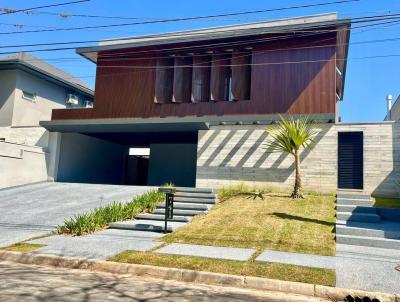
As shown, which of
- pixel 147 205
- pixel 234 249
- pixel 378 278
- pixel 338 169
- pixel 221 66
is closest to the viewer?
pixel 378 278

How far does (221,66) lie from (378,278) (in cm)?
1294

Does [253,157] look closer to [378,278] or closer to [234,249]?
[234,249]

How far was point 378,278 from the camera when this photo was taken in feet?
20.2

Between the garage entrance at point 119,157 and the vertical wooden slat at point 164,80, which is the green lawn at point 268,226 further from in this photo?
the garage entrance at point 119,157

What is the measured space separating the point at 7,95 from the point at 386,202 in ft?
63.5

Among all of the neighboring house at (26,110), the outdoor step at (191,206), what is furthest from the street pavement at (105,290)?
the neighboring house at (26,110)

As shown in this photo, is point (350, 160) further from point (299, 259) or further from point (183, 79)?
point (299, 259)

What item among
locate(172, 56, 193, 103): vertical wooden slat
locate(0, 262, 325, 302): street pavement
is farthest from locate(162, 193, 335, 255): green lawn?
locate(172, 56, 193, 103): vertical wooden slat

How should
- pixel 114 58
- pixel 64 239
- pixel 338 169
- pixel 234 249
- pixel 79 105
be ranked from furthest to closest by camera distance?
pixel 79 105 → pixel 114 58 → pixel 338 169 → pixel 64 239 → pixel 234 249

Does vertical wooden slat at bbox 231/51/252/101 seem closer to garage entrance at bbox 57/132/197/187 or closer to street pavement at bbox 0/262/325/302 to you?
garage entrance at bbox 57/132/197/187

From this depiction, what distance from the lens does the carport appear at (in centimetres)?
1858

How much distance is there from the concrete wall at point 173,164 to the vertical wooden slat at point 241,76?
21.8 ft

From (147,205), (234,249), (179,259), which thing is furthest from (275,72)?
Answer: (179,259)

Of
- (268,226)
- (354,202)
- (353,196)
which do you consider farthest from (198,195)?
(353,196)
